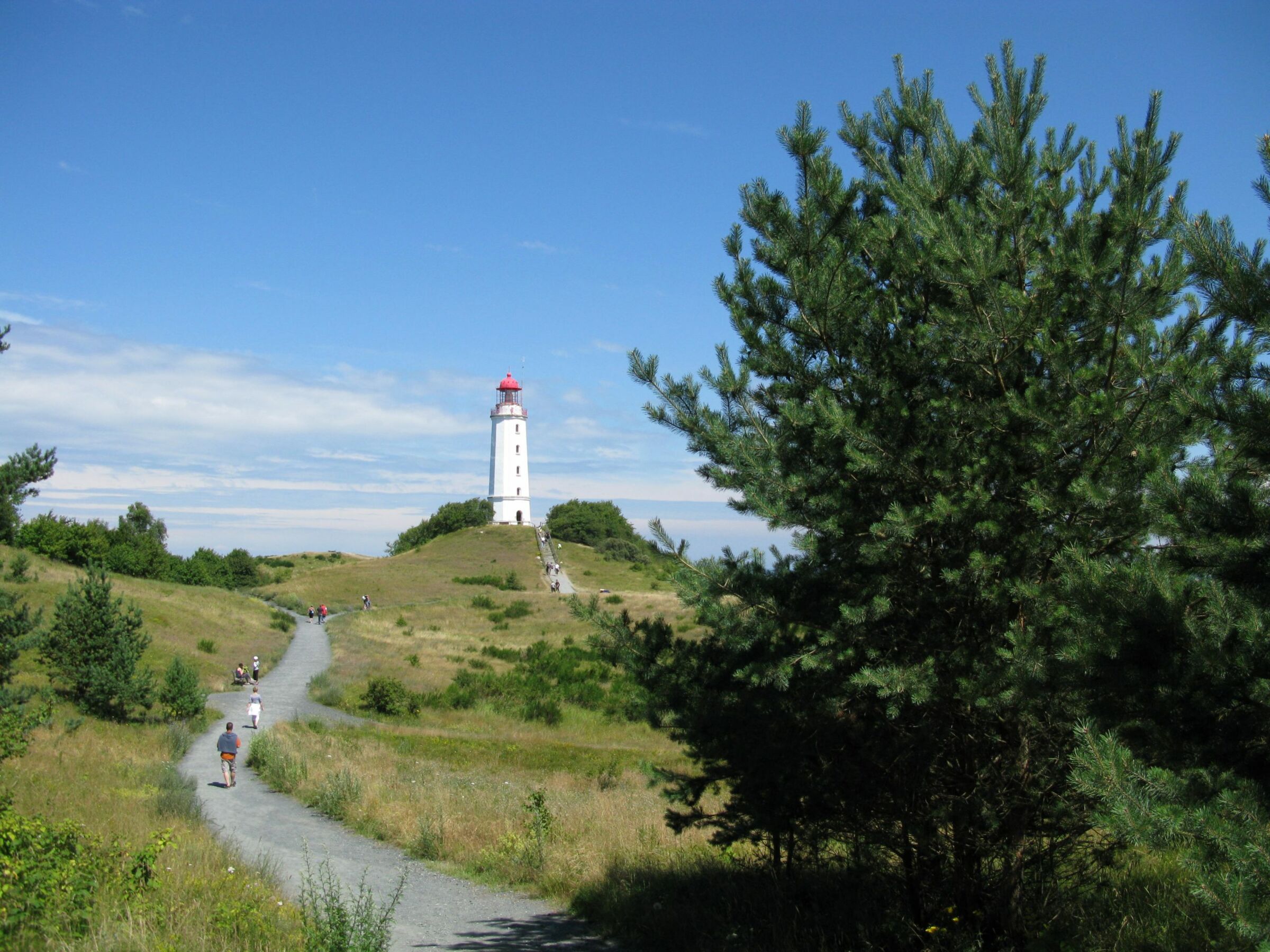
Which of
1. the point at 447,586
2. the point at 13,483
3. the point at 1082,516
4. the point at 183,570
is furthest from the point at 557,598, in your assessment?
the point at 1082,516

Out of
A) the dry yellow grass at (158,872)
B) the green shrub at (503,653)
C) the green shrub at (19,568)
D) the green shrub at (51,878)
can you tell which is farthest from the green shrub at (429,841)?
the green shrub at (503,653)

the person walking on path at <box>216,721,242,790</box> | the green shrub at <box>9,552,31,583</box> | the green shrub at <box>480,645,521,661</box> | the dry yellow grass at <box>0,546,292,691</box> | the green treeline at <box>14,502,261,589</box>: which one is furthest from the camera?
the green treeline at <box>14,502,261,589</box>

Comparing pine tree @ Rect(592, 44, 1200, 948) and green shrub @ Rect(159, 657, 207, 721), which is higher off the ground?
pine tree @ Rect(592, 44, 1200, 948)

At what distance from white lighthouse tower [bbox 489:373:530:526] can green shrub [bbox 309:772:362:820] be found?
84.4 metres

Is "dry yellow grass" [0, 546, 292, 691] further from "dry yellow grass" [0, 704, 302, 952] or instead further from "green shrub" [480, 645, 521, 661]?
"dry yellow grass" [0, 704, 302, 952]

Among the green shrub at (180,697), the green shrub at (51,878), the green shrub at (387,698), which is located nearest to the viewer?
the green shrub at (51,878)

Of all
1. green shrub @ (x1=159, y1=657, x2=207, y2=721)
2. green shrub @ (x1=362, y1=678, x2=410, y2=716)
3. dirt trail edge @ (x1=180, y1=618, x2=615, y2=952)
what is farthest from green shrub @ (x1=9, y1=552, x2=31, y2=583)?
dirt trail edge @ (x1=180, y1=618, x2=615, y2=952)

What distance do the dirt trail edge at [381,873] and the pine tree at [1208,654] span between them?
604 cm

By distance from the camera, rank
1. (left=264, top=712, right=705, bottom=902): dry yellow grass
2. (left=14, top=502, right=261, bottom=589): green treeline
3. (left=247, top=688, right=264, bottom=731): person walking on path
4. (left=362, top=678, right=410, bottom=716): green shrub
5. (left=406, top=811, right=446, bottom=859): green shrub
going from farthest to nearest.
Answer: (left=14, top=502, right=261, bottom=589): green treeline < (left=362, top=678, right=410, bottom=716): green shrub < (left=247, top=688, right=264, bottom=731): person walking on path < (left=406, top=811, right=446, bottom=859): green shrub < (left=264, top=712, right=705, bottom=902): dry yellow grass

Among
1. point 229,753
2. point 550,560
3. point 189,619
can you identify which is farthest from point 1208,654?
point 550,560

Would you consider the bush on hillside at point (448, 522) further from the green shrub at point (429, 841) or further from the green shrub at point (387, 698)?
the green shrub at point (429, 841)

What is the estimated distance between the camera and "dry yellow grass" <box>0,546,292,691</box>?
112 ft

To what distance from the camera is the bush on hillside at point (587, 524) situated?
332 ft

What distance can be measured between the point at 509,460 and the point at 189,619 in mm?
59487
